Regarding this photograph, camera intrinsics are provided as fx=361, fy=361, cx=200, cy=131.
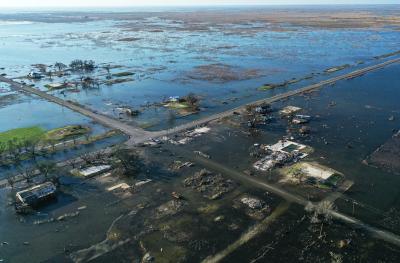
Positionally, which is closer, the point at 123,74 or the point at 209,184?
the point at 209,184

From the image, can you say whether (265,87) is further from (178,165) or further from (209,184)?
(209,184)

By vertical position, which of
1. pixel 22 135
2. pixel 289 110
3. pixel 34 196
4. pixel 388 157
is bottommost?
pixel 22 135

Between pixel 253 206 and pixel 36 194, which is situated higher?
pixel 36 194

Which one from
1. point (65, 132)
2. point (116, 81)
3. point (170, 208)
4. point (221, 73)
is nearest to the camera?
point (170, 208)

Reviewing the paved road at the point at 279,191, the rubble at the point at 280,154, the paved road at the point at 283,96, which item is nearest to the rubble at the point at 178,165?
the paved road at the point at 279,191

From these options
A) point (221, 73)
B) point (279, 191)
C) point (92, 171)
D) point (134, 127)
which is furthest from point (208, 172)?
point (221, 73)

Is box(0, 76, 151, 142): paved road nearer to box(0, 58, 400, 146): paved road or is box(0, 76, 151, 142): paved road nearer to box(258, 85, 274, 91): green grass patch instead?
box(0, 58, 400, 146): paved road

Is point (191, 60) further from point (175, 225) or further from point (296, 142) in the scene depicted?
point (175, 225)
